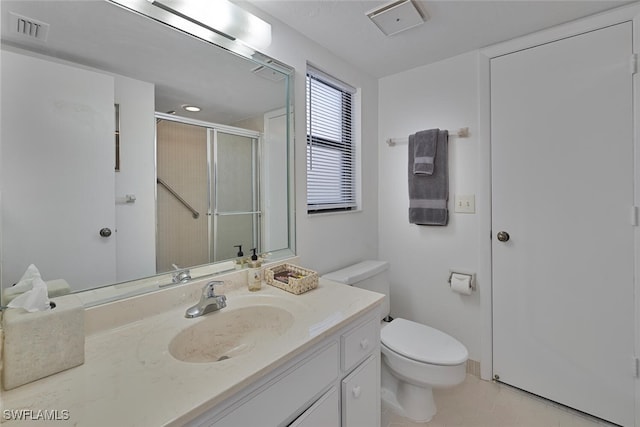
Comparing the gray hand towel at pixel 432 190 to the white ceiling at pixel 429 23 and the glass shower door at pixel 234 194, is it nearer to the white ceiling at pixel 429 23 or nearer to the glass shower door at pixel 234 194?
the white ceiling at pixel 429 23

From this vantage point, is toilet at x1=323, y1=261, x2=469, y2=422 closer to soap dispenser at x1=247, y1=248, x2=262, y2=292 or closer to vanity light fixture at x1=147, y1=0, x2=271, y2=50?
soap dispenser at x1=247, y1=248, x2=262, y2=292

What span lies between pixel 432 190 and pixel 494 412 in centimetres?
137

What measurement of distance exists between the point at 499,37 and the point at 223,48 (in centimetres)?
163

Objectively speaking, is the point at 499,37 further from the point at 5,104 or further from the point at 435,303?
the point at 5,104

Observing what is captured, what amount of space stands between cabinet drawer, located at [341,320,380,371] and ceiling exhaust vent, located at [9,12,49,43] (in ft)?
4.47

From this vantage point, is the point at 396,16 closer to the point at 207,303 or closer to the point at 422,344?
the point at 207,303

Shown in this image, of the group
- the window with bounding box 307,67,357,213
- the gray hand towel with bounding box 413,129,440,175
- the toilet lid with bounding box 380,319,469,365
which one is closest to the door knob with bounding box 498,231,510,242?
the gray hand towel with bounding box 413,129,440,175

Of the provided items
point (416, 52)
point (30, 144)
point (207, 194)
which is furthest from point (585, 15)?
point (30, 144)

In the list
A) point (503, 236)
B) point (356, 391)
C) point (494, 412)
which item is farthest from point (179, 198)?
point (494, 412)

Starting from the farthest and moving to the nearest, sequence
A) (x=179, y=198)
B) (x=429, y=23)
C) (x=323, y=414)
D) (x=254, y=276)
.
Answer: (x=429, y=23) < (x=254, y=276) < (x=179, y=198) < (x=323, y=414)

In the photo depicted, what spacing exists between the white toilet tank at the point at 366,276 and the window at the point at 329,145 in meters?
0.42

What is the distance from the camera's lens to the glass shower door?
1.28 m

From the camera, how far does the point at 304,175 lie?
1637 mm

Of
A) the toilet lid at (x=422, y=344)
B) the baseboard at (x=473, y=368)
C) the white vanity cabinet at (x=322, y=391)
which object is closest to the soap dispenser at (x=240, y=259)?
the white vanity cabinet at (x=322, y=391)
